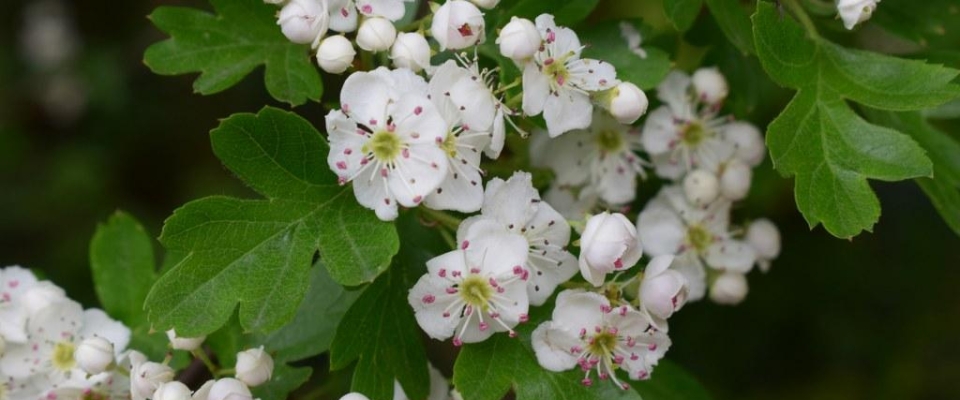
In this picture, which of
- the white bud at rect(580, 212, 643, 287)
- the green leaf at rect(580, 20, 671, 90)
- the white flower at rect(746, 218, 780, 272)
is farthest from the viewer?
the white flower at rect(746, 218, 780, 272)

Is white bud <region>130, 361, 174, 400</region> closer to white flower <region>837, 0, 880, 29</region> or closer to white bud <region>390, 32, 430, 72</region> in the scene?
white bud <region>390, 32, 430, 72</region>

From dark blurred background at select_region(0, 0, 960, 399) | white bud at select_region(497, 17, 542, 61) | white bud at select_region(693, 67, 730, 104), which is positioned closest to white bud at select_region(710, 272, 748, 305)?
white bud at select_region(693, 67, 730, 104)

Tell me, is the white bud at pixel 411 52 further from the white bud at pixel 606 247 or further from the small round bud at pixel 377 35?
the white bud at pixel 606 247

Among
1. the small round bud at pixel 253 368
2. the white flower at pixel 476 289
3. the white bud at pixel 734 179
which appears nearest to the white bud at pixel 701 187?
the white bud at pixel 734 179

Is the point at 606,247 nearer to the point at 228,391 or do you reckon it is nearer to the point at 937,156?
the point at 228,391

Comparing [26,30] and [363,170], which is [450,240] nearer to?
[363,170]

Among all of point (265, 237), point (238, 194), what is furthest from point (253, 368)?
point (238, 194)
